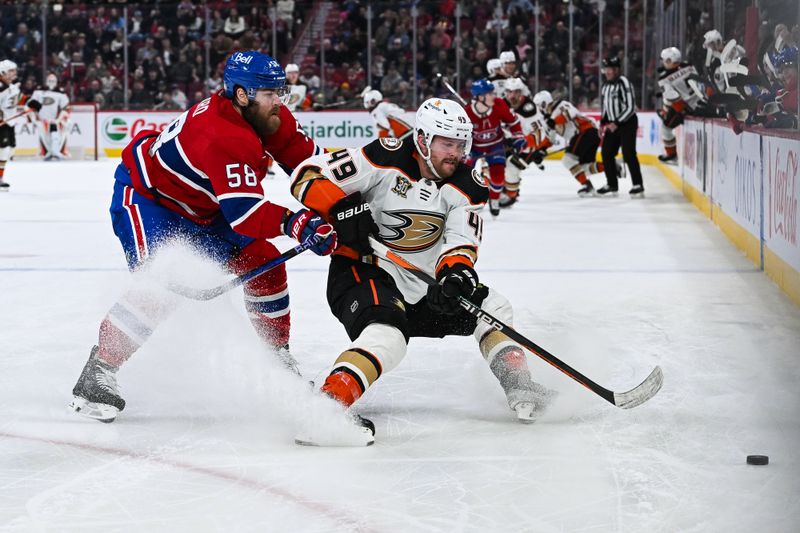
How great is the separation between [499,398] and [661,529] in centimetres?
121

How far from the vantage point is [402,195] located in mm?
3363

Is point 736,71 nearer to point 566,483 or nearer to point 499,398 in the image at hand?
point 499,398

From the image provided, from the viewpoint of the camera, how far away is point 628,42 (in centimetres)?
1512

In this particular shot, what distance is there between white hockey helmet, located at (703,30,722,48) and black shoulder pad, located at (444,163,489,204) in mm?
7098

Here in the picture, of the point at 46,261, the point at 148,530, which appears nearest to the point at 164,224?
the point at 148,530

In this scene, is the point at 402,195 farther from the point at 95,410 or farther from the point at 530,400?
the point at 95,410

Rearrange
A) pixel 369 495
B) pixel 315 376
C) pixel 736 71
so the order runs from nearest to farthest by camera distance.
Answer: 1. pixel 369 495
2. pixel 315 376
3. pixel 736 71

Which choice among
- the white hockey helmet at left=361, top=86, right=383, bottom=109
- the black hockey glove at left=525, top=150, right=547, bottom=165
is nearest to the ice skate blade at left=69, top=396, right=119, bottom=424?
the black hockey glove at left=525, top=150, right=547, bottom=165

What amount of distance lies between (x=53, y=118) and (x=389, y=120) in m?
5.89

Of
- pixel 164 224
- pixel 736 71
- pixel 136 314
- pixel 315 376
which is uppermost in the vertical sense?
pixel 736 71

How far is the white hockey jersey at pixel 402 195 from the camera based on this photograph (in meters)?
3.32

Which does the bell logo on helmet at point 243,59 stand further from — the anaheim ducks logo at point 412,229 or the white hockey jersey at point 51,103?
the white hockey jersey at point 51,103

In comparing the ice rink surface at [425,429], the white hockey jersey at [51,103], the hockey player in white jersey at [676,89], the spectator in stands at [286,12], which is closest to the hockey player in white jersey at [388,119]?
the hockey player in white jersey at [676,89]

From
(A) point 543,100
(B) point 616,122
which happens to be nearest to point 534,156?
(B) point 616,122
